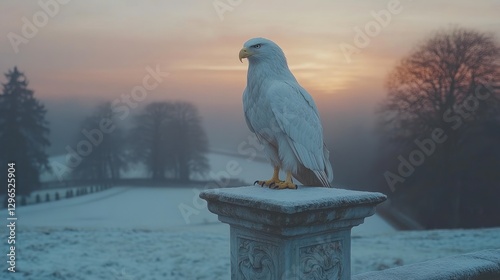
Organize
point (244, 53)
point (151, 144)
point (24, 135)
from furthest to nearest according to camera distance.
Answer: point (151, 144)
point (24, 135)
point (244, 53)

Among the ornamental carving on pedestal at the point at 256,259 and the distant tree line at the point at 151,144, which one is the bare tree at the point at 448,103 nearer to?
the distant tree line at the point at 151,144

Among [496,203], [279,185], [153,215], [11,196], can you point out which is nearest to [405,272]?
[279,185]

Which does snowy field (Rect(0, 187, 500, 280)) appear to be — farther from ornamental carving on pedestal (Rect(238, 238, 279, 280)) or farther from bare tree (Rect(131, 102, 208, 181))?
ornamental carving on pedestal (Rect(238, 238, 279, 280))

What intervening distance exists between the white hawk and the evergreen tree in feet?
10.0

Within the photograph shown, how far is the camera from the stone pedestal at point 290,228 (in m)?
1.60

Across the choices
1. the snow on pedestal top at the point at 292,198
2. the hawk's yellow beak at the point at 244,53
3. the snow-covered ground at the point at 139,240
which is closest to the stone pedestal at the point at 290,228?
the snow on pedestal top at the point at 292,198

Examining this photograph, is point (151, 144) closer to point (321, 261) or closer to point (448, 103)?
point (321, 261)

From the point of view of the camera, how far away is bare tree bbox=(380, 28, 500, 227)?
606cm

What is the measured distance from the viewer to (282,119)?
6.59ft

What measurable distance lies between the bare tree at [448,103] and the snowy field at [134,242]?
1.17m

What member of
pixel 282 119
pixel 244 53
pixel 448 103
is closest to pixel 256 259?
pixel 282 119

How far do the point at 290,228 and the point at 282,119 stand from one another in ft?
1.87

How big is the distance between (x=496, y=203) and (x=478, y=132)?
977 millimetres

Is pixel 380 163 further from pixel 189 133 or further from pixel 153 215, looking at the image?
pixel 153 215
